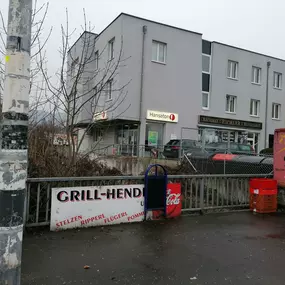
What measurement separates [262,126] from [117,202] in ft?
85.6

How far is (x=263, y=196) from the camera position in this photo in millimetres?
7766

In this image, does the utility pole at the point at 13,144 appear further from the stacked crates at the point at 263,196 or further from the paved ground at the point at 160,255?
the stacked crates at the point at 263,196

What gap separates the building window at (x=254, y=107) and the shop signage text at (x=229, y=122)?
1.12 meters

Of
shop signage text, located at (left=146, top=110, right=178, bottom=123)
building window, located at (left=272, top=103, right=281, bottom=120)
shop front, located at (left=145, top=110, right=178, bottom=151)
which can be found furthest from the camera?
building window, located at (left=272, top=103, right=281, bottom=120)

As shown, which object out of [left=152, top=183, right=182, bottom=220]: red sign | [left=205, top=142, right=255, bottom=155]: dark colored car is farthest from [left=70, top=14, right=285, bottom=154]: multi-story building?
[left=152, top=183, right=182, bottom=220]: red sign

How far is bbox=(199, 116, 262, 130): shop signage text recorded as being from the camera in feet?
85.0

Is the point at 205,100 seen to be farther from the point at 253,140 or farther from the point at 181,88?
the point at 253,140

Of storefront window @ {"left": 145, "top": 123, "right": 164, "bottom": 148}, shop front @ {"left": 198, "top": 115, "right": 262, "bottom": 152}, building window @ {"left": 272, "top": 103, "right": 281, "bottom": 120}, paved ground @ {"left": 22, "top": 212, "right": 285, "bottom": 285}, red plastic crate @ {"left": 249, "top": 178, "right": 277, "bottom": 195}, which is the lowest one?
paved ground @ {"left": 22, "top": 212, "right": 285, "bottom": 285}

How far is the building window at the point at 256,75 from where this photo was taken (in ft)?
96.6

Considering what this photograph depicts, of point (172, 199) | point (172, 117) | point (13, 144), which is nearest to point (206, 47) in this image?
point (172, 117)

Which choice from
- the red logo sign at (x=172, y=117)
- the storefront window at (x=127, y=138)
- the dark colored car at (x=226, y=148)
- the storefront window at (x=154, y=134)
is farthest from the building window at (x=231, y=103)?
the storefront window at (x=127, y=138)

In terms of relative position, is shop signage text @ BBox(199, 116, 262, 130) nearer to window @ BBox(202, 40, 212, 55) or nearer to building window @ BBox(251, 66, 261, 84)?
building window @ BBox(251, 66, 261, 84)

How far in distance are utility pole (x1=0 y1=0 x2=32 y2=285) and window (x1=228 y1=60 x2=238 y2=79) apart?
27504mm

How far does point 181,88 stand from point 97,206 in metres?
19.9
